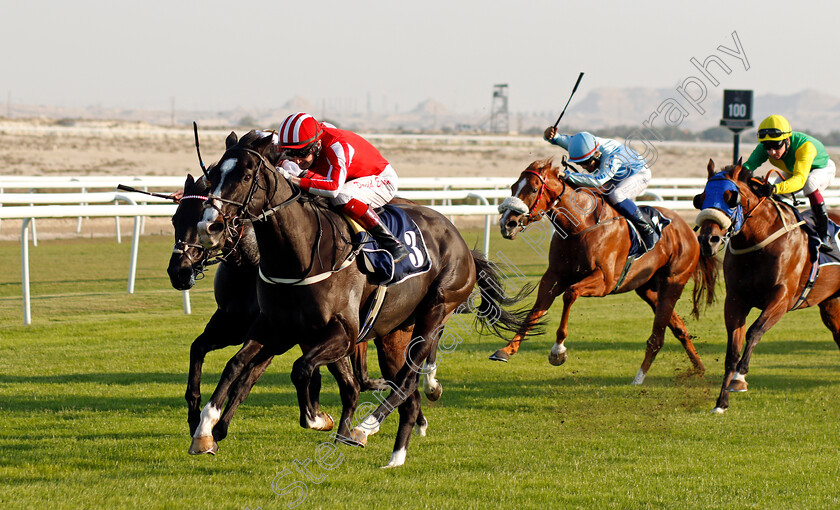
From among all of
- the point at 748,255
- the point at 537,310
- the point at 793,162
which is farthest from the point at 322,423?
the point at 793,162

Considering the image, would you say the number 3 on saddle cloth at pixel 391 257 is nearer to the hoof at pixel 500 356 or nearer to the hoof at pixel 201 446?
the hoof at pixel 201 446

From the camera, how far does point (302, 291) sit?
3.89 metres

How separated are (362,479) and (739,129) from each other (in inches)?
349

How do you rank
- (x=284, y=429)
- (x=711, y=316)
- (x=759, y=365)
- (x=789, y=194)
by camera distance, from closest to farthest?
(x=284, y=429) < (x=789, y=194) < (x=759, y=365) < (x=711, y=316)

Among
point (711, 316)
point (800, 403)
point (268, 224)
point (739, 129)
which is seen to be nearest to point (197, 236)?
point (268, 224)

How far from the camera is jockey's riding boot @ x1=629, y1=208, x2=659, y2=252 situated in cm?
668

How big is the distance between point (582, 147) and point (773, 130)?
1287mm

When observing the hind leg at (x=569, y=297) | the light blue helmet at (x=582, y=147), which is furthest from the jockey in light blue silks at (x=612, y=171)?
the hind leg at (x=569, y=297)

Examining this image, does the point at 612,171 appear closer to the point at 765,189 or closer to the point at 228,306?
the point at 765,189

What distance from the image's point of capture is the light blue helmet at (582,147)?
6.61 metres

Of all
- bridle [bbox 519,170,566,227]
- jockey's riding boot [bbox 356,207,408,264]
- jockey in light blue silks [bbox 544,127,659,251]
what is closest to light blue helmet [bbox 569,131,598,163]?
jockey in light blue silks [bbox 544,127,659,251]

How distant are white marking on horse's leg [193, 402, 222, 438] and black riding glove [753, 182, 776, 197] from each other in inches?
141

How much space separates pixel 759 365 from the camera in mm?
7012

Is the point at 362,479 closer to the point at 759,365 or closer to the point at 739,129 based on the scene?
the point at 759,365
